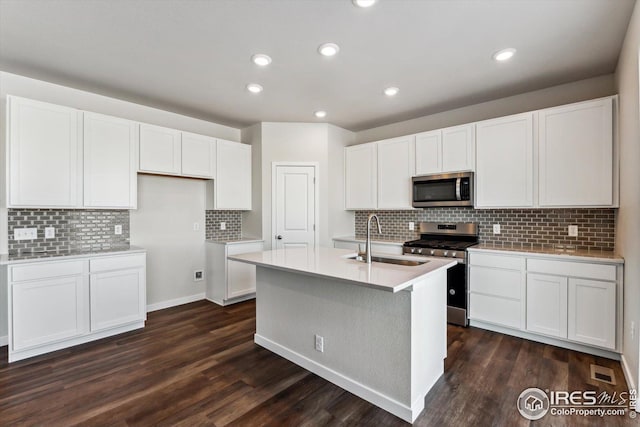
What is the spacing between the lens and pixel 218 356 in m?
2.72

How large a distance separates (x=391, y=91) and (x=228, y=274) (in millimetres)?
3170

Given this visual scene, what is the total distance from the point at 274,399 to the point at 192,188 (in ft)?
10.7

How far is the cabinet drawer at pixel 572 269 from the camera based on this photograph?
8.43 feet

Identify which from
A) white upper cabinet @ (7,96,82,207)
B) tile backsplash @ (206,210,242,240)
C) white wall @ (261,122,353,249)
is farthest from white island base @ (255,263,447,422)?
white upper cabinet @ (7,96,82,207)

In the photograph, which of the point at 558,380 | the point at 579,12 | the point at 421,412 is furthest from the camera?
the point at 558,380

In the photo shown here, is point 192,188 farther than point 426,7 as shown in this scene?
Yes

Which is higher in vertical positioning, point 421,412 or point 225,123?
point 225,123

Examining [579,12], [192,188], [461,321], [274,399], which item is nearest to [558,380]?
[461,321]

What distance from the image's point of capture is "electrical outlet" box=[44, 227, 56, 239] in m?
3.13

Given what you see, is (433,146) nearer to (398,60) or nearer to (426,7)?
(398,60)

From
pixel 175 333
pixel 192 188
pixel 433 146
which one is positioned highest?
pixel 433 146

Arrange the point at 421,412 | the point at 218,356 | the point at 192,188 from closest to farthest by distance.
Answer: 1. the point at 421,412
2. the point at 218,356
3. the point at 192,188

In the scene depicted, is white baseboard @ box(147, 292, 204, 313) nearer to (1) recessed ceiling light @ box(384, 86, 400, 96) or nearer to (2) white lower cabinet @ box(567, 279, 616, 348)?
(1) recessed ceiling light @ box(384, 86, 400, 96)

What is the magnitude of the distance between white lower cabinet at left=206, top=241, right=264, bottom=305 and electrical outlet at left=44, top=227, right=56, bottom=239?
1.76 m
